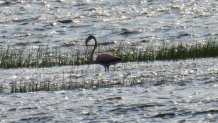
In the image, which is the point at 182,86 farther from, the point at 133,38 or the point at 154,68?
the point at 133,38

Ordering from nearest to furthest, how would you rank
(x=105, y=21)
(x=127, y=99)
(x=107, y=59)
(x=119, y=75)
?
(x=127, y=99), (x=119, y=75), (x=107, y=59), (x=105, y=21)

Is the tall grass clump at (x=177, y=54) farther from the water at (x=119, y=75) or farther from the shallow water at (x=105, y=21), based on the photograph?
the shallow water at (x=105, y=21)

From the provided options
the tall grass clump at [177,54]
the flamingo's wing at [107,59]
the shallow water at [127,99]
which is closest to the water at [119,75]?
the shallow water at [127,99]

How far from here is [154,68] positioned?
93.2 ft

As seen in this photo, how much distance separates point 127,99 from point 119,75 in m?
5.17

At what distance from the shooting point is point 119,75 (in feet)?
88.8

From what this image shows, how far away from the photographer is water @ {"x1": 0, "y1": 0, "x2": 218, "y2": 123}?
20203mm

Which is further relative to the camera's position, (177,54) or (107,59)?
(177,54)

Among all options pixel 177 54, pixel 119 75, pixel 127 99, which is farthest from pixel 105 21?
pixel 127 99

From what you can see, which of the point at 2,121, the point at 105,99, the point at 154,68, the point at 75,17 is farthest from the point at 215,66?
the point at 75,17

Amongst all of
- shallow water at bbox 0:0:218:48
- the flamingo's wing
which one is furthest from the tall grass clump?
shallow water at bbox 0:0:218:48

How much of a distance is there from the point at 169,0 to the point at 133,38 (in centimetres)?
1928

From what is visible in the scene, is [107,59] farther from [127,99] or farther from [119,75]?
[127,99]

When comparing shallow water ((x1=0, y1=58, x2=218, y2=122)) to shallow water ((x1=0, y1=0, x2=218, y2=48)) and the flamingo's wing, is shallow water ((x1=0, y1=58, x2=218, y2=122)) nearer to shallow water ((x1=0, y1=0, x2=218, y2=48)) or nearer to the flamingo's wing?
the flamingo's wing
